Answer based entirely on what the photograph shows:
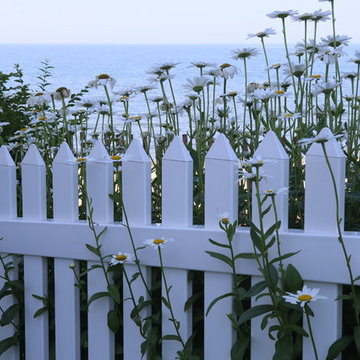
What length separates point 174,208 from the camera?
A: 6.47 ft

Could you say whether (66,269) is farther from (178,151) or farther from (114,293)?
(178,151)

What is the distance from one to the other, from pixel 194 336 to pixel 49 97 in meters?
1.16

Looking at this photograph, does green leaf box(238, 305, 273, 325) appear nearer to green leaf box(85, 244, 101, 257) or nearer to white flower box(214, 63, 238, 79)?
green leaf box(85, 244, 101, 257)

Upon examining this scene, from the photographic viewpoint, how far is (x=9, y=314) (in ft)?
7.41

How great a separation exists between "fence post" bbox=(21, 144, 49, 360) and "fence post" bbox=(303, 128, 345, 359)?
3.02ft

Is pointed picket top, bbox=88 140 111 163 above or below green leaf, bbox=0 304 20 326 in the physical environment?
above

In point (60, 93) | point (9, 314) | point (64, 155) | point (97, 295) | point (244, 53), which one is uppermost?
point (244, 53)

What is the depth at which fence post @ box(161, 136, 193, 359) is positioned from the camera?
1957 mm

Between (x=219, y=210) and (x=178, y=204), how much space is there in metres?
0.13

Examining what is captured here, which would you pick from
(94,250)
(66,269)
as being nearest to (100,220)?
(94,250)

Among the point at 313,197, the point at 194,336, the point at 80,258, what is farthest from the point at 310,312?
the point at 80,258

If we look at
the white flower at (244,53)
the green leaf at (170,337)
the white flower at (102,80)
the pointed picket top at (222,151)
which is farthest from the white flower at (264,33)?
the green leaf at (170,337)

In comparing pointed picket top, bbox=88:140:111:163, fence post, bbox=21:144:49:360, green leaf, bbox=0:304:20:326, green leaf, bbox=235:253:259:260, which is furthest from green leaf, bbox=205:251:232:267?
green leaf, bbox=0:304:20:326

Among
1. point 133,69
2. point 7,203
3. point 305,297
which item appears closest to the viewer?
point 305,297
